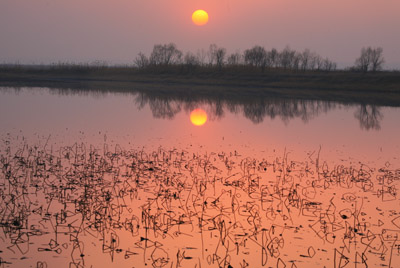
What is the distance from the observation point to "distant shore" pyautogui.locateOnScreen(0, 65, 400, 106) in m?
52.7

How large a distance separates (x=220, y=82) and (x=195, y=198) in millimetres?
61416

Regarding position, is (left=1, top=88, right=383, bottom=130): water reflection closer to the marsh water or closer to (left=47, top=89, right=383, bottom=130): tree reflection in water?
(left=47, top=89, right=383, bottom=130): tree reflection in water

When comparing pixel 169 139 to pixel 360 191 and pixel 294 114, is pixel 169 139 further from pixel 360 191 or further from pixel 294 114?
pixel 294 114

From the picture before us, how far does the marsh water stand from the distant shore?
2924 cm

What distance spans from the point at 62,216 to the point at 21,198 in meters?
1.75

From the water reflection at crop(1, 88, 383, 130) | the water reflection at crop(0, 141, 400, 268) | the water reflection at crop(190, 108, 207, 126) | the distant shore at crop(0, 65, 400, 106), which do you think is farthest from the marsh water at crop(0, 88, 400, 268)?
the distant shore at crop(0, 65, 400, 106)

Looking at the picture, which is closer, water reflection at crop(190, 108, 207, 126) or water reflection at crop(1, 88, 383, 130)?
water reflection at crop(190, 108, 207, 126)

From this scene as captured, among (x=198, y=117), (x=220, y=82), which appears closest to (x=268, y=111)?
(x=198, y=117)

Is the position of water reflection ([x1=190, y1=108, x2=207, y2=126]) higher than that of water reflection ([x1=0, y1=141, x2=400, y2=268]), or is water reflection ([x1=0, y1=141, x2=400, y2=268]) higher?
water reflection ([x1=190, y1=108, x2=207, y2=126])

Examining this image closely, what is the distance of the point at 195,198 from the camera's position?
1082 centimetres

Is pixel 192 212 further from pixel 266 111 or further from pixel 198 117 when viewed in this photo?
pixel 266 111

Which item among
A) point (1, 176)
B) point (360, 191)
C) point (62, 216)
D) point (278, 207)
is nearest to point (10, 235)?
point (62, 216)

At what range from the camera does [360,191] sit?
470 inches

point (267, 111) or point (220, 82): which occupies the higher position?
point (220, 82)
